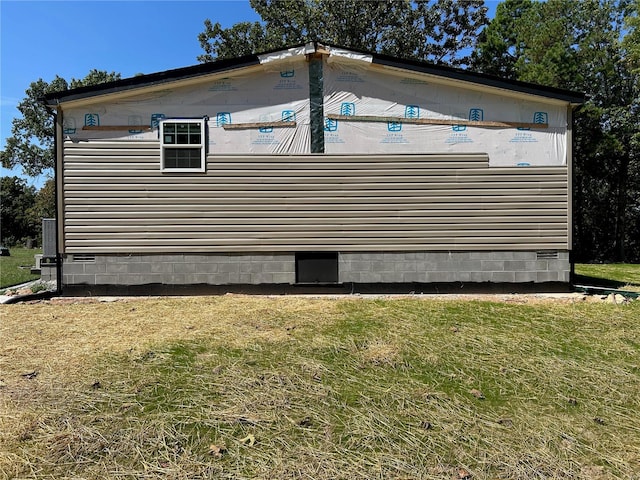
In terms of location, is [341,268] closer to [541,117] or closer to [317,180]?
[317,180]

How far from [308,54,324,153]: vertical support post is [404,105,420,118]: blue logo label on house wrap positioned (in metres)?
1.64

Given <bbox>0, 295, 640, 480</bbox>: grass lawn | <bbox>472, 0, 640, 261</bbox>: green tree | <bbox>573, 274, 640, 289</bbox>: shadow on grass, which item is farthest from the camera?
<bbox>472, 0, 640, 261</bbox>: green tree

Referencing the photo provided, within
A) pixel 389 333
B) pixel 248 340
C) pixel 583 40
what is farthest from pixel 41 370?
pixel 583 40

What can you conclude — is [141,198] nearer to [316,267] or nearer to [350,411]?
[316,267]

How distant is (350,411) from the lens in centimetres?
287

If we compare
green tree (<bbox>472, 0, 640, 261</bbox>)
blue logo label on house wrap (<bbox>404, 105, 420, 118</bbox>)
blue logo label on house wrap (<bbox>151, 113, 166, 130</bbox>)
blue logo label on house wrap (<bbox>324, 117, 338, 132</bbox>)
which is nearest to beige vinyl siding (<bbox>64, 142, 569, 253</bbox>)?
blue logo label on house wrap (<bbox>151, 113, 166, 130</bbox>)

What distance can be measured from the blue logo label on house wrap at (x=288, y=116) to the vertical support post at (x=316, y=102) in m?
0.35

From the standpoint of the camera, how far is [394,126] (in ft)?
25.2

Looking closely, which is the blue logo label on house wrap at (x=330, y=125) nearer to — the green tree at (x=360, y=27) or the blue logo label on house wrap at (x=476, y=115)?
the blue logo label on house wrap at (x=476, y=115)

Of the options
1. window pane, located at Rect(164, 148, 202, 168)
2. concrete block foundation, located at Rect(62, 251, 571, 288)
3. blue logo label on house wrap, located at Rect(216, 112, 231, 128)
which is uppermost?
blue logo label on house wrap, located at Rect(216, 112, 231, 128)

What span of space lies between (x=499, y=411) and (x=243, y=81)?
7.01m

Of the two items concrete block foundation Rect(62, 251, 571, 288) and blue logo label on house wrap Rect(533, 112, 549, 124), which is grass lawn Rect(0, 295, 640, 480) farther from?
blue logo label on house wrap Rect(533, 112, 549, 124)

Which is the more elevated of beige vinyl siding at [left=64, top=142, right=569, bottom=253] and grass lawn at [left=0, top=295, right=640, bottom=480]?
beige vinyl siding at [left=64, top=142, right=569, bottom=253]

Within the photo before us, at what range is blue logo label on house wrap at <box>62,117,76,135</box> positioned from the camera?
7500mm
